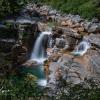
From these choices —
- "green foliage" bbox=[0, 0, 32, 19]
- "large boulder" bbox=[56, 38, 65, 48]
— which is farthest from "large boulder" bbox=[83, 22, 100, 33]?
"green foliage" bbox=[0, 0, 32, 19]

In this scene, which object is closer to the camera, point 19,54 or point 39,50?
point 19,54

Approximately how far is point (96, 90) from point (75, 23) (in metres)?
13.8

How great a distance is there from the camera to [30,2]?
2503cm

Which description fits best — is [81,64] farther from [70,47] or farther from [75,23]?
[75,23]

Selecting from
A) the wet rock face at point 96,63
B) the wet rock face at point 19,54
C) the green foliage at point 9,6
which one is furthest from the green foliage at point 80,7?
the wet rock face at point 96,63

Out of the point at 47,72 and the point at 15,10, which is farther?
the point at 15,10

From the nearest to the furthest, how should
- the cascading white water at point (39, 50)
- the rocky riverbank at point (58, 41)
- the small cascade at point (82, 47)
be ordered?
the rocky riverbank at point (58, 41), the small cascade at point (82, 47), the cascading white water at point (39, 50)

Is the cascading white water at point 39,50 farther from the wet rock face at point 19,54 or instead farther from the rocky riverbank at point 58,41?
the wet rock face at point 19,54

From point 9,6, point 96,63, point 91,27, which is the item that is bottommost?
point 96,63

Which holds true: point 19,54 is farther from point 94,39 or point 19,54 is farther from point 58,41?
point 94,39

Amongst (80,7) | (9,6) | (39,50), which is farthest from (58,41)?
(80,7)

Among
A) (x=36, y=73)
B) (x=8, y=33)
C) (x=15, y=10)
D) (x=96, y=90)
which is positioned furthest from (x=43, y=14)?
(x=96, y=90)

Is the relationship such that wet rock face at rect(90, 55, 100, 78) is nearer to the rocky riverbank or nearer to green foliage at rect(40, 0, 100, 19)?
the rocky riverbank

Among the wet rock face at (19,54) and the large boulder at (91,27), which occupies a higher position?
the large boulder at (91,27)
